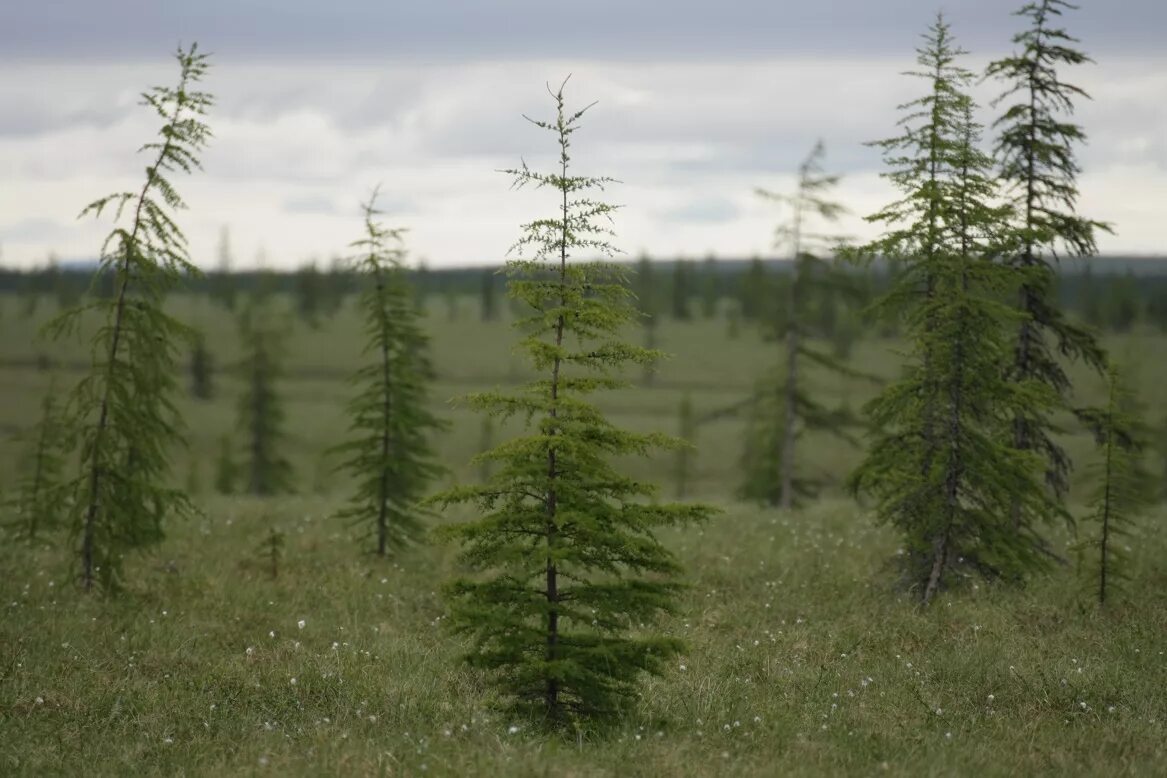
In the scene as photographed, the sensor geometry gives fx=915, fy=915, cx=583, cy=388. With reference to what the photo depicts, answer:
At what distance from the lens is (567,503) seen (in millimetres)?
8961


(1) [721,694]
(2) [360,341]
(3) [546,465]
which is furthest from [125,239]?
(2) [360,341]

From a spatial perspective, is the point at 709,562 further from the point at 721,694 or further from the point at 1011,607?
the point at 721,694

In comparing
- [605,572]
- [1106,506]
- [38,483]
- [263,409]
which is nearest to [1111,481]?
[1106,506]

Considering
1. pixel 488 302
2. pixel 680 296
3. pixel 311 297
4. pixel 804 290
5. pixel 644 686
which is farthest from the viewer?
pixel 680 296

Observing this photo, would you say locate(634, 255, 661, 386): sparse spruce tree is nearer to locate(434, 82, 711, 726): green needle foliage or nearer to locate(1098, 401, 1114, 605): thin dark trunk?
locate(1098, 401, 1114, 605): thin dark trunk

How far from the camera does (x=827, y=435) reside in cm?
9056

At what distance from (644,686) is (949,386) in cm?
691

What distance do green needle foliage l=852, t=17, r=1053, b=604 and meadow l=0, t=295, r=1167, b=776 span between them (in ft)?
3.50

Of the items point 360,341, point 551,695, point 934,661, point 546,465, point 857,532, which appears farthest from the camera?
point 360,341

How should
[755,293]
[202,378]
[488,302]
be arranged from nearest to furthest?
1. [202,378]
2. [755,293]
3. [488,302]

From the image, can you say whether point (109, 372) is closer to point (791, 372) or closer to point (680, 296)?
point (791, 372)

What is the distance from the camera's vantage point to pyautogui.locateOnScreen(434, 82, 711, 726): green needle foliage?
8.79 meters

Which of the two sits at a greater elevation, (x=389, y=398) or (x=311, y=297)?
(x=311, y=297)

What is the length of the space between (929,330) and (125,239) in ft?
42.4
